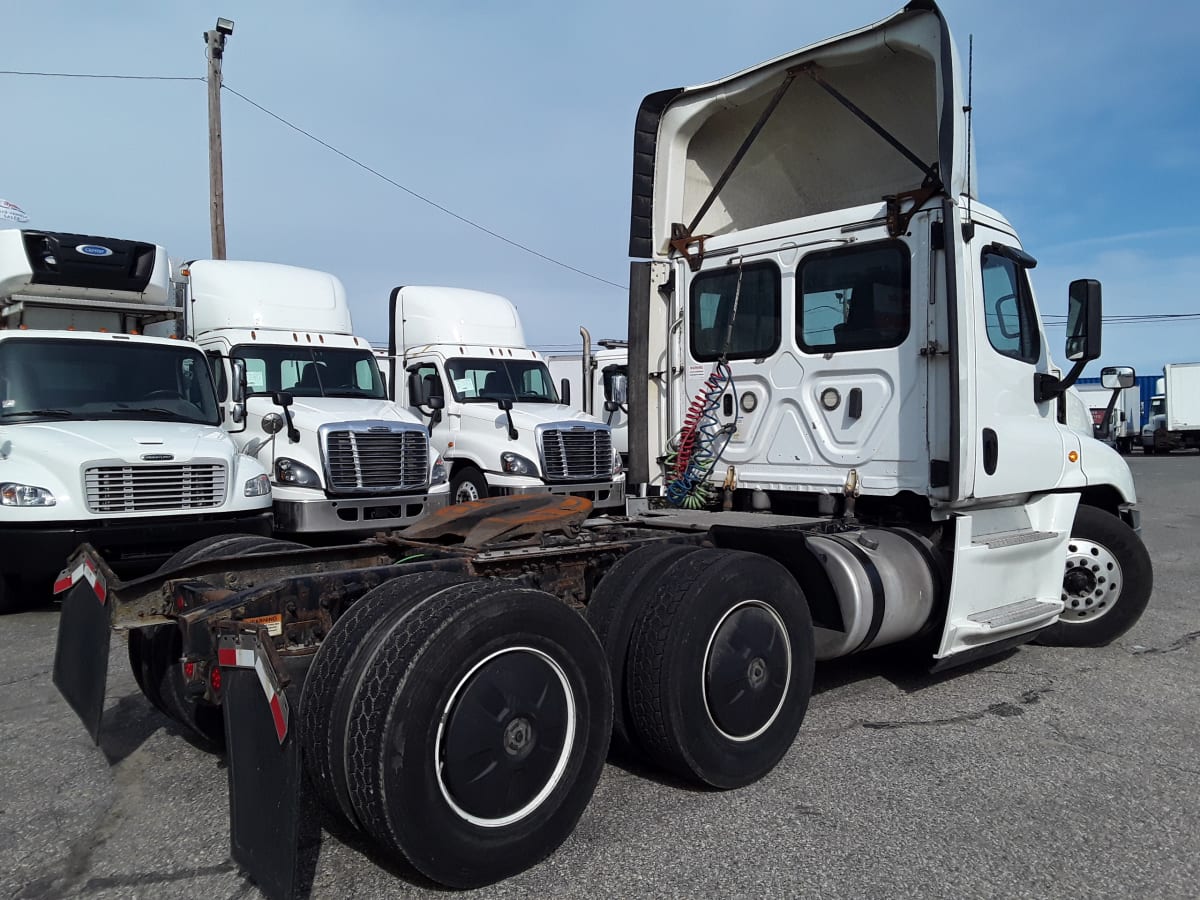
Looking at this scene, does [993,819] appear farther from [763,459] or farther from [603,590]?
[763,459]

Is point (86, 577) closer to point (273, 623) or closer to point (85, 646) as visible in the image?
point (85, 646)

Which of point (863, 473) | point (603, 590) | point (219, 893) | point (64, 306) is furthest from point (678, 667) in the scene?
point (64, 306)

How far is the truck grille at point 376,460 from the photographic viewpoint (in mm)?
10133

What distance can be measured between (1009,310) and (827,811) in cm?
341

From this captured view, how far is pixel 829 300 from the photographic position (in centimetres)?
581

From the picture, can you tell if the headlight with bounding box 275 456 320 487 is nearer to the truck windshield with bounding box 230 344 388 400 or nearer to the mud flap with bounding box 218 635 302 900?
the truck windshield with bounding box 230 344 388 400

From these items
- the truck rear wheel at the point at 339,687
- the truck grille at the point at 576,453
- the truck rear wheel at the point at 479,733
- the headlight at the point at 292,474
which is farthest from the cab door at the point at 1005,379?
the headlight at the point at 292,474

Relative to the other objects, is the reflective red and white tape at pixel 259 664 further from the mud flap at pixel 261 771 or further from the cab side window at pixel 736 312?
the cab side window at pixel 736 312

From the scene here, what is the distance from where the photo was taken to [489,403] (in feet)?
41.9

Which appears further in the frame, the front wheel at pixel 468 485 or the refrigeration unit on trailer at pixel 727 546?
the front wheel at pixel 468 485

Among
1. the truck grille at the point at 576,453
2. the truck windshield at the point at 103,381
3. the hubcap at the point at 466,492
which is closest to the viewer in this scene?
the truck windshield at the point at 103,381

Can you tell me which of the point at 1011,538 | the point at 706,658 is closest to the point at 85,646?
the point at 706,658

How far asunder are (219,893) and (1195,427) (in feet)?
138

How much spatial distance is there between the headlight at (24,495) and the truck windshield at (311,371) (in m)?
3.48
